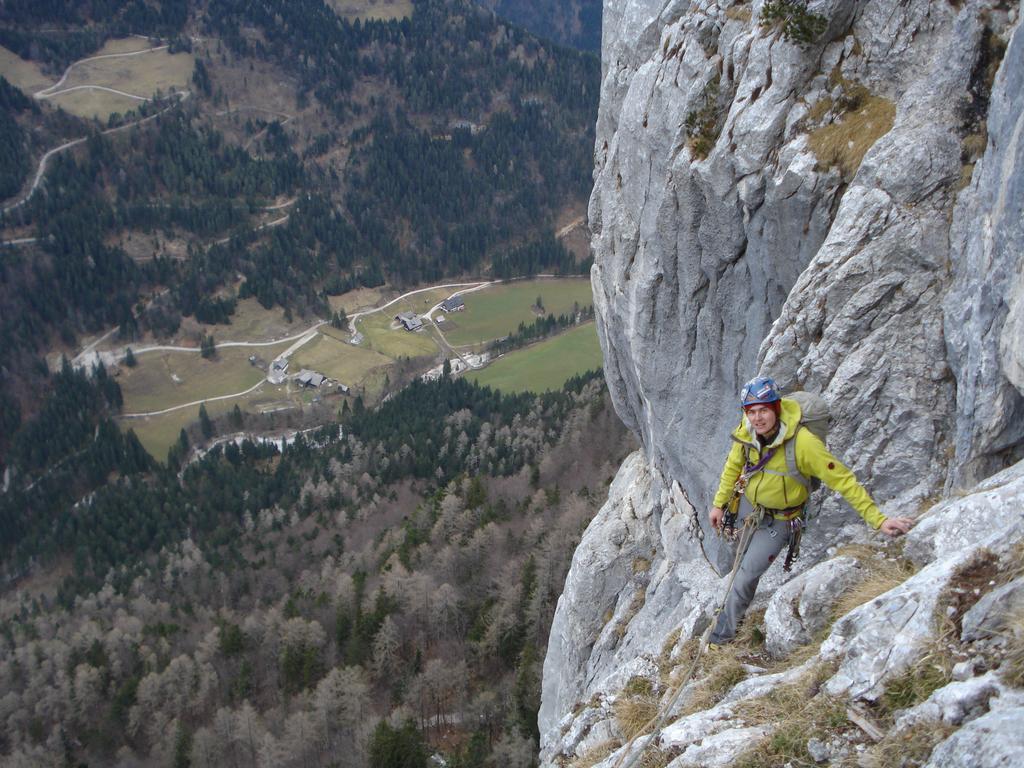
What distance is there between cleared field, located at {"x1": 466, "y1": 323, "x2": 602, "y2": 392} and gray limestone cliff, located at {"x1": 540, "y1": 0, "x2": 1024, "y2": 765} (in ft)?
324

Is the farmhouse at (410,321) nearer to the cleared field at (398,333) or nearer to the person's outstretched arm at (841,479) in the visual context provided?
the cleared field at (398,333)

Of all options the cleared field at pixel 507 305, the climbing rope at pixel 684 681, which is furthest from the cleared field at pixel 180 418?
the climbing rope at pixel 684 681

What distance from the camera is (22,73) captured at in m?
193

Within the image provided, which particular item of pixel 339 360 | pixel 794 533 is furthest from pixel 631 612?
pixel 339 360

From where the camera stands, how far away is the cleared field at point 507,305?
15062 cm

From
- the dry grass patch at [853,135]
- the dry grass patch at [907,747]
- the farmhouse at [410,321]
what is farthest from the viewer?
the farmhouse at [410,321]

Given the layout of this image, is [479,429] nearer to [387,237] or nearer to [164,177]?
[387,237]

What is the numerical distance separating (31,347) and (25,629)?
87365 mm

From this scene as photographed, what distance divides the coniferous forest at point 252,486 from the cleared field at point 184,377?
3.40 metres

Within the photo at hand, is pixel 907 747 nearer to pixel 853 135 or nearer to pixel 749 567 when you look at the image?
pixel 749 567

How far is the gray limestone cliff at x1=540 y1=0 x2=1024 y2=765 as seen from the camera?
12.0 m

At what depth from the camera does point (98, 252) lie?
164250mm

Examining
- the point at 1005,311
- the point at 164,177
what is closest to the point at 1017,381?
the point at 1005,311

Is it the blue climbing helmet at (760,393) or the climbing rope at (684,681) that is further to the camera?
the blue climbing helmet at (760,393)
